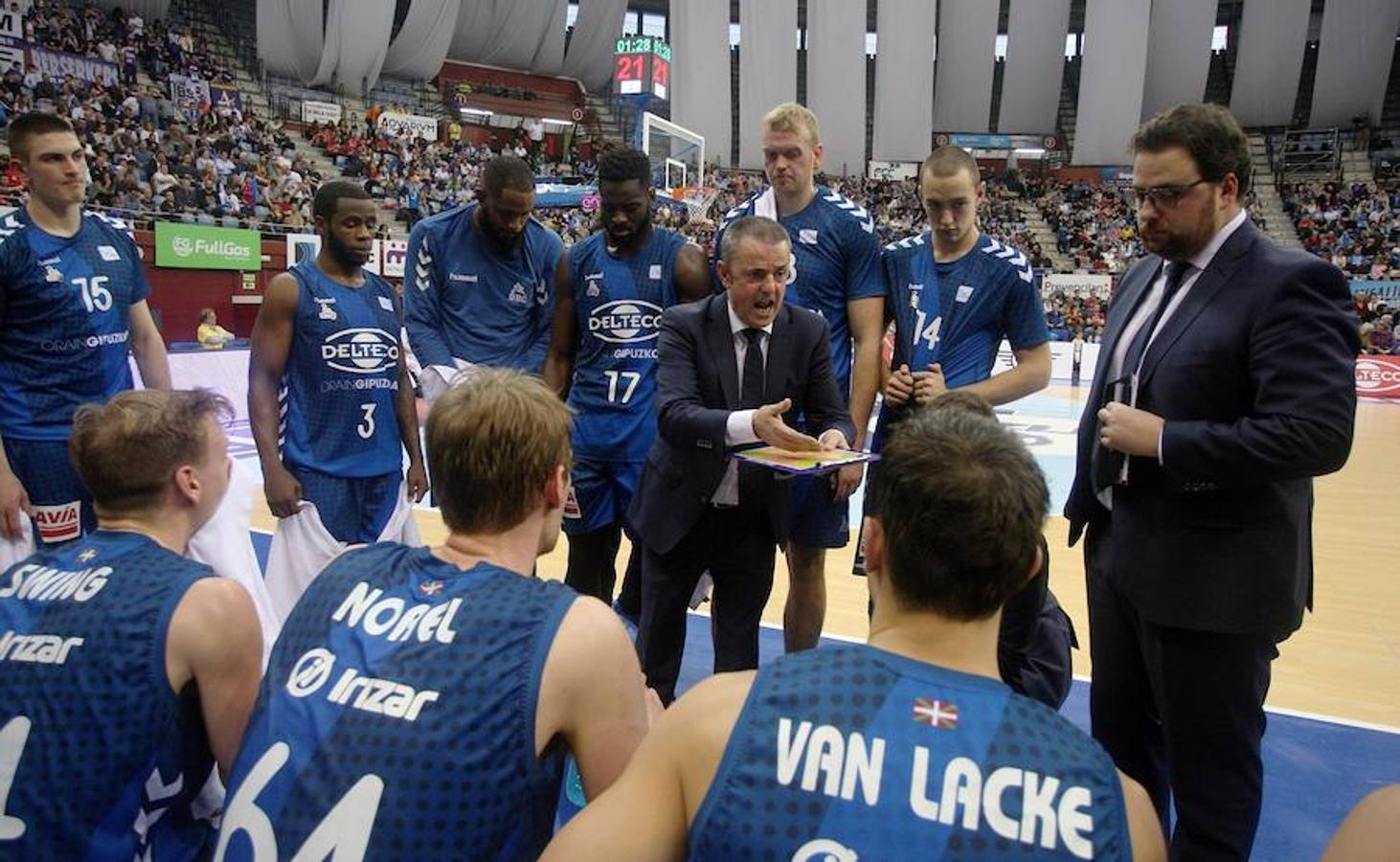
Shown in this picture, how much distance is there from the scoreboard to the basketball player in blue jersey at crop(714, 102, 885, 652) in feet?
105

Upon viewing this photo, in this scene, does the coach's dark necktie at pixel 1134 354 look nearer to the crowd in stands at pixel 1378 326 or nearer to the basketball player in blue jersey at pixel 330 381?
the basketball player in blue jersey at pixel 330 381

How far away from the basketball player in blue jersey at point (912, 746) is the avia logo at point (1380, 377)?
2196 centimetres

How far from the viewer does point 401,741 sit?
4.48 feet

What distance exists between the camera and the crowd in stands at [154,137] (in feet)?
59.3

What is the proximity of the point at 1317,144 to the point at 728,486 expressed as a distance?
40813mm

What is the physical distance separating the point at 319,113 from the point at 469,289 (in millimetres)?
29660

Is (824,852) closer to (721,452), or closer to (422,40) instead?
(721,452)

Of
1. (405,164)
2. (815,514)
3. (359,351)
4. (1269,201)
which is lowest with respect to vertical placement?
(815,514)

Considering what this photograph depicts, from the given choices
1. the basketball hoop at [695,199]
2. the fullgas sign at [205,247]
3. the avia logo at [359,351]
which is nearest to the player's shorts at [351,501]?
the avia logo at [359,351]

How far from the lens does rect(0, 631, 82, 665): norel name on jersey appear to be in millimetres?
1643

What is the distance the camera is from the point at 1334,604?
548 centimetres

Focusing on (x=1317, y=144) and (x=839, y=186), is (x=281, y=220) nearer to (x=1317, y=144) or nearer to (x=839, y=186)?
(x=839, y=186)

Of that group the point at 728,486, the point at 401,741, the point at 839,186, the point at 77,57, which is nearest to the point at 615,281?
the point at 728,486

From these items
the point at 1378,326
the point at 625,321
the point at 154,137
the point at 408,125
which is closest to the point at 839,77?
the point at 408,125
